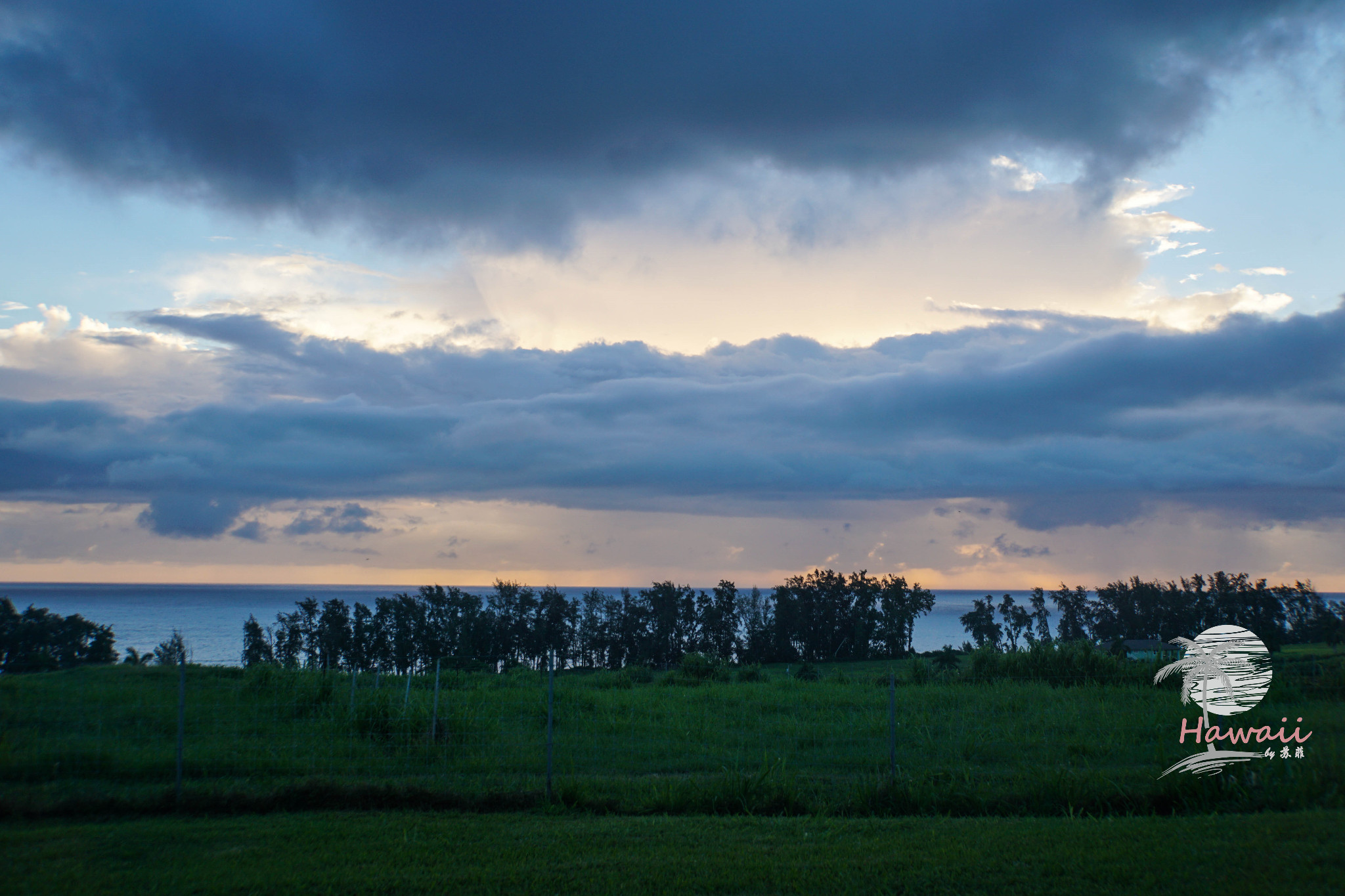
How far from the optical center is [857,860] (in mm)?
6270

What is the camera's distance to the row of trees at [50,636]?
14159 mm

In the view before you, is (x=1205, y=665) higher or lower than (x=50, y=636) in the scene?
higher

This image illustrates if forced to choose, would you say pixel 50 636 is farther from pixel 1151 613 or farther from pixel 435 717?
pixel 1151 613

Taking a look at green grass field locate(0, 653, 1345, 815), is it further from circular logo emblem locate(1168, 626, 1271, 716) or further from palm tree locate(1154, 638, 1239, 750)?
palm tree locate(1154, 638, 1239, 750)

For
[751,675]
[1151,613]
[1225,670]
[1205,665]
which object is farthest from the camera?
[1151,613]

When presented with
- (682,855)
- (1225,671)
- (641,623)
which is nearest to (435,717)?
(682,855)

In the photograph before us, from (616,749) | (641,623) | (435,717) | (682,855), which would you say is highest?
(435,717)

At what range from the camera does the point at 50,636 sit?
67.9 ft

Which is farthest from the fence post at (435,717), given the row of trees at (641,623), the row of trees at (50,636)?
the row of trees at (641,623)

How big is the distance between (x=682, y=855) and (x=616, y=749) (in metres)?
5.85

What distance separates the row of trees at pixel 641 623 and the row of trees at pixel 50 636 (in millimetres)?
36129

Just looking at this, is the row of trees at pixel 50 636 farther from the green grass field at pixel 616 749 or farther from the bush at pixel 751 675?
the bush at pixel 751 675

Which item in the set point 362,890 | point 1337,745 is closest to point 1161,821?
point 1337,745

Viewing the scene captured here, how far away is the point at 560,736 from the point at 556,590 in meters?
55.5
